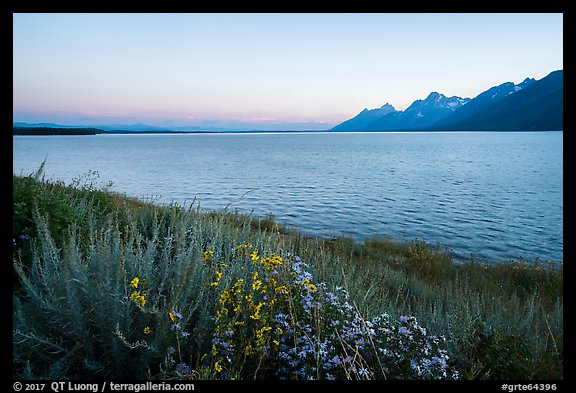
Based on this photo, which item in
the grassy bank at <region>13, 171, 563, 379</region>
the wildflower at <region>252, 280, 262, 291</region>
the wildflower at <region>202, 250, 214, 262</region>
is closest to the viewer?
the grassy bank at <region>13, 171, 563, 379</region>

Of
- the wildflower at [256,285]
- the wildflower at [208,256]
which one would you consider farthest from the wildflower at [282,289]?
the wildflower at [208,256]

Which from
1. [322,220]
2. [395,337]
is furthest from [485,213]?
[395,337]

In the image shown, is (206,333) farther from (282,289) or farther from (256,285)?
(282,289)

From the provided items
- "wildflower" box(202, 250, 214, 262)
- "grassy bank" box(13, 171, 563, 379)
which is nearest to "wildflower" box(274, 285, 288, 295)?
"grassy bank" box(13, 171, 563, 379)

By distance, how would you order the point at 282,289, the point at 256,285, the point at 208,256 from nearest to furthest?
the point at 256,285 < the point at 282,289 < the point at 208,256

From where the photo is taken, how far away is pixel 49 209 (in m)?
5.22

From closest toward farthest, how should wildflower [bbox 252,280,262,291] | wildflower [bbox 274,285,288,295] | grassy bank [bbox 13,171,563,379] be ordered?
grassy bank [bbox 13,171,563,379], wildflower [bbox 252,280,262,291], wildflower [bbox 274,285,288,295]

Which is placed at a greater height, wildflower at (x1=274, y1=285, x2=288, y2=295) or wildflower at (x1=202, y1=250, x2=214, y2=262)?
wildflower at (x1=202, y1=250, x2=214, y2=262)

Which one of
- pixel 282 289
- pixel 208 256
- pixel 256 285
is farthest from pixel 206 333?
pixel 208 256

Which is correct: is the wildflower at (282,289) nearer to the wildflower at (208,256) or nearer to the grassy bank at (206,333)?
the grassy bank at (206,333)

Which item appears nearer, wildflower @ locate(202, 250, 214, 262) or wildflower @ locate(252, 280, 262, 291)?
wildflower @ locate(252, 280, 262, 291)

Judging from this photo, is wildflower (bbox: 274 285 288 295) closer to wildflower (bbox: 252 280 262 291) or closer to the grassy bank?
the grassy bank
